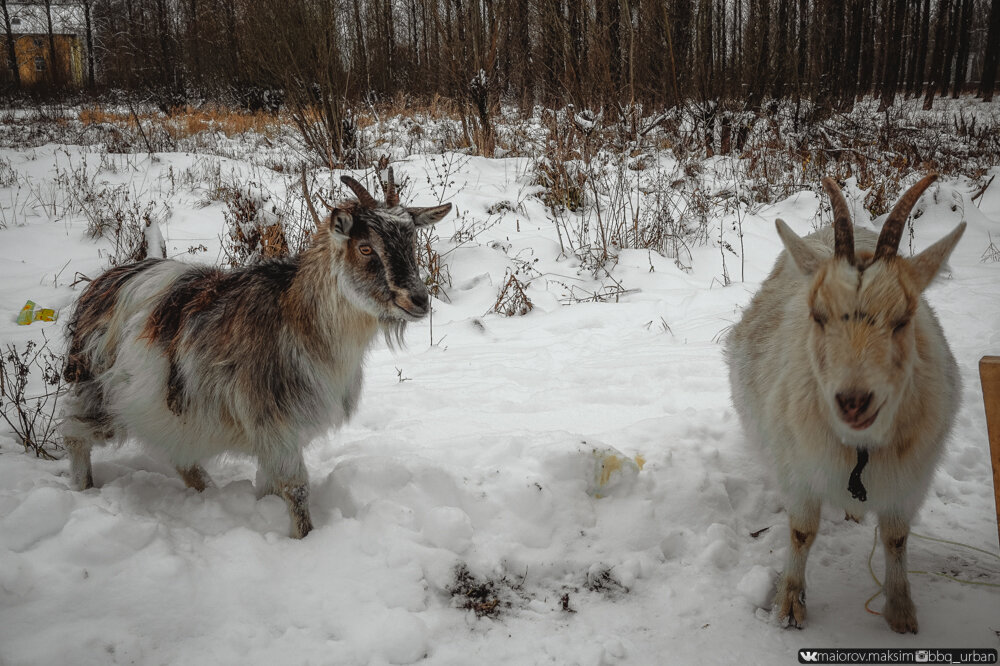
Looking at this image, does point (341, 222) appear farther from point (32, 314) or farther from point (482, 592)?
point (32, 314)

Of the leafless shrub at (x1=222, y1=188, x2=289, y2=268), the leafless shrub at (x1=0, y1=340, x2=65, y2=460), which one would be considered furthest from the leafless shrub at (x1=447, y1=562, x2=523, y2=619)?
the leafless shrub at (x1=222, y1=188, x2=289, y2=268)

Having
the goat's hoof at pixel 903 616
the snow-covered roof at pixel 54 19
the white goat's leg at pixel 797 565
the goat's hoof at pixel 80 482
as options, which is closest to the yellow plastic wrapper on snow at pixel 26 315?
the goat's hoof at pixel 80 482

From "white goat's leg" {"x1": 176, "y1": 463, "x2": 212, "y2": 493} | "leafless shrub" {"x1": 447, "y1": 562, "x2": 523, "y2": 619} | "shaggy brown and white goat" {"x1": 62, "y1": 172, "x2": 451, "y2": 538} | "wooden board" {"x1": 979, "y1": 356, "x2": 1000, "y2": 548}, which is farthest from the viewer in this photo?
"white goat's leg" {"x1": 176, "y1": 463, "x2": 212, "y2": 493}

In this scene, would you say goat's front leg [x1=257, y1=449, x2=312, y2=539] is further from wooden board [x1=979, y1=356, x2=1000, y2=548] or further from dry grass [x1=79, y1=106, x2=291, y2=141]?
dry grass [x1=79, y1=106, x2=291, y2=141]

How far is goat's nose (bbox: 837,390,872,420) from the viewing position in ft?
5.70

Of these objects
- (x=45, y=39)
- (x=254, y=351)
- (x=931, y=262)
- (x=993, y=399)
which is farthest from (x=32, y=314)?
(x=45, y=39)

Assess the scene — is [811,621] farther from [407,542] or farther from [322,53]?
[322,53]

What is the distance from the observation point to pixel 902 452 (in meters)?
2.02

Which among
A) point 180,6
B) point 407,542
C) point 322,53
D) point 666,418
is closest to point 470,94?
point 322,53

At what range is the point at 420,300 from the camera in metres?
2.62

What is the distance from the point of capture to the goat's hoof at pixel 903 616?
2.25 meters

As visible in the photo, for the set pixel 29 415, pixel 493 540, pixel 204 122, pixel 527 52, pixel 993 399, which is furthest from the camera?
pixel 204 122

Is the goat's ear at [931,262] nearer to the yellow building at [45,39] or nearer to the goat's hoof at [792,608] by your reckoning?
the goat's hoof at [792,608]

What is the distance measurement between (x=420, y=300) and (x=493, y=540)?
1.10 m
